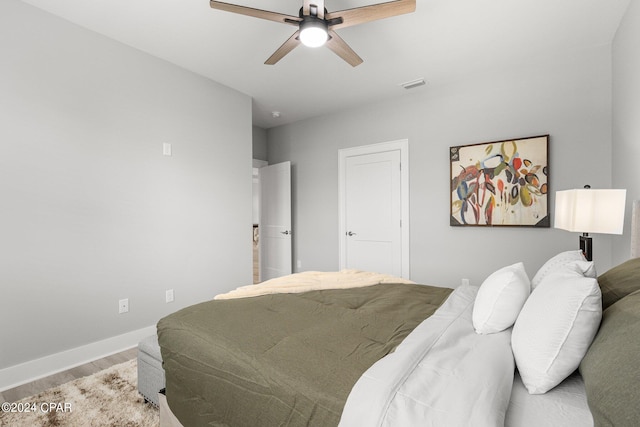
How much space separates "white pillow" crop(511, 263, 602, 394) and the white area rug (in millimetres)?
1871

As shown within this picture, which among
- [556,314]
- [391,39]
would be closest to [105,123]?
[391,39]

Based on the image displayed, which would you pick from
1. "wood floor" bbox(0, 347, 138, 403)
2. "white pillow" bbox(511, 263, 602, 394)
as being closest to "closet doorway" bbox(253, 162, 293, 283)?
"wood floor" bbox(0, 347, 138, 403)

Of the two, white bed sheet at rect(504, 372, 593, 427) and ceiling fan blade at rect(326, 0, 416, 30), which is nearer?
white bed sheet at rect(504, 372, 593, 427)

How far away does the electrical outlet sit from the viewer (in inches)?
109

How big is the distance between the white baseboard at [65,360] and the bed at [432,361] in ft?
5.09

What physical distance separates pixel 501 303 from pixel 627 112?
2.30 meters

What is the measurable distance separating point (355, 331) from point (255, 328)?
1.51 ft

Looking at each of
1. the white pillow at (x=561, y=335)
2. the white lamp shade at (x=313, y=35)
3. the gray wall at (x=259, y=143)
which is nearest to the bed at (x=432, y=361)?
the white pillow at (x=561, y=335)

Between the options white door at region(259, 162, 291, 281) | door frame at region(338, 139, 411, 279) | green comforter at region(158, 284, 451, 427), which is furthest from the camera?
white door at region(259, 162, 291, 281)

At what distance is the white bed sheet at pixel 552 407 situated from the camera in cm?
80

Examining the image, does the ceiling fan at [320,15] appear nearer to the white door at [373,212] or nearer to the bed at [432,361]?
the bed at [432,361]

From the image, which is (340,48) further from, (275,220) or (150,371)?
(275,220)

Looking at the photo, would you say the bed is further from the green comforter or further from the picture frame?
the picture frame

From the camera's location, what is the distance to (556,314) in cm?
94
